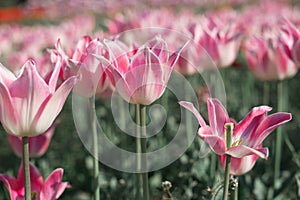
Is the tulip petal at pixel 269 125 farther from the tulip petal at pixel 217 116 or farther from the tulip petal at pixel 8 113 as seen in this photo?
the tulip petal at pixel 8 113

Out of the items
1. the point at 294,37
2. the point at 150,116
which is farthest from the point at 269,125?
the point at 150,116

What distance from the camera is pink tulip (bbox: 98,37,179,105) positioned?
4.63 feet

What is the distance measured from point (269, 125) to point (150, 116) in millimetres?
1717

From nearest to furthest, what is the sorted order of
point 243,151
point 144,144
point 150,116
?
point 243,151 → point 144,144 → point 150,116

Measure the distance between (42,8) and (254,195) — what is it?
437 inches

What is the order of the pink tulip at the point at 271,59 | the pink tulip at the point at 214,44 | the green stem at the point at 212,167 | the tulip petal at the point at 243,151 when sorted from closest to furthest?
the tulip petal at the point at 243,151, the green stem at the point at 212,167, the pink tulip at the point at 271,59, the pink tulip at the point at 214,44

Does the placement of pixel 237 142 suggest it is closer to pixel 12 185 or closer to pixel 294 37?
pixel 12 185

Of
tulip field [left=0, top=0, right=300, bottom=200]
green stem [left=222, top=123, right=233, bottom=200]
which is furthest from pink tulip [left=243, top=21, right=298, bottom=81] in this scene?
green stem [left=222, top=123, right=233, bottom=200]

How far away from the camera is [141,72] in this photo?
142 cm

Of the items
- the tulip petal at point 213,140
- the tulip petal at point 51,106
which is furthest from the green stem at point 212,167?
the tulip petal at point 51,106

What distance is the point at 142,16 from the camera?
3670mm

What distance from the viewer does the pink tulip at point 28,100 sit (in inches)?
50.7

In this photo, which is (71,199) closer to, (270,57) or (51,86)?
(270,57)

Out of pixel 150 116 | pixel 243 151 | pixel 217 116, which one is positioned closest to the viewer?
pixel 243 151
